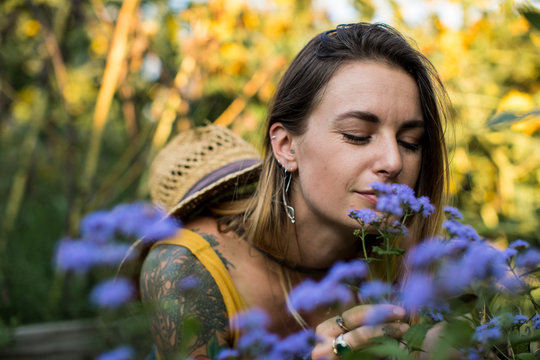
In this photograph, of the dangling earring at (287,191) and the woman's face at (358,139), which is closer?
the woman's face at (358,139)

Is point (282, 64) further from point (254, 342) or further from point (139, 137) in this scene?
point (254, 342)

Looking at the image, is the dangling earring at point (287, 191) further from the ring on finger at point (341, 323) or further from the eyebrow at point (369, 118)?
the ring on finger at point (341, 323)

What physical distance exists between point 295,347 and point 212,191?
34.2 inches

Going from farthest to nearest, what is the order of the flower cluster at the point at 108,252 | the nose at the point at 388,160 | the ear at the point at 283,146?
the ear at the point at 283,146 < the nose at the point at 388,160 < the flower cluster at the point at 108,252

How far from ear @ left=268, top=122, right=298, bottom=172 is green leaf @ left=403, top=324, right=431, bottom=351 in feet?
2.45

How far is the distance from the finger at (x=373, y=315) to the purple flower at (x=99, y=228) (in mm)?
442

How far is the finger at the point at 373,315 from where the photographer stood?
0.65 meters

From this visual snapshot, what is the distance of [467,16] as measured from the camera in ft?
7.97

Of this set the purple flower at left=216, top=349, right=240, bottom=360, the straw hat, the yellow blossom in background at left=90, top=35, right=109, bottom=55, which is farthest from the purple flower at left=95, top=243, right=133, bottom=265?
the yellow blossom in background at left=90, top=35, right=109, bottom=55

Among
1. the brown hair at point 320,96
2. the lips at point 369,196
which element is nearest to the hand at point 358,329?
the lips at point 369,196

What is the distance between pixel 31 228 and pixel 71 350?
124 cm

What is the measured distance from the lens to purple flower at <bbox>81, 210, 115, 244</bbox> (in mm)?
953

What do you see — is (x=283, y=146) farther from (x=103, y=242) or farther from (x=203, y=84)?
(x=203, y=84)

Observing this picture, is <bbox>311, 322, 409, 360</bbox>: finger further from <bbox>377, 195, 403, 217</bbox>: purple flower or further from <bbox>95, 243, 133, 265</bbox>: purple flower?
<bbox>95, 243, 133, 265</bbox>: purple flower
